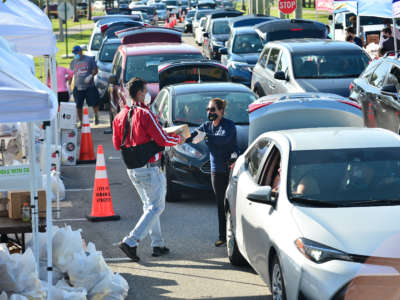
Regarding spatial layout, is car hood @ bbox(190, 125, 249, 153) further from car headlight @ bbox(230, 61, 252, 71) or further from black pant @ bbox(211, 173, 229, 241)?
car headlight @ bbox(230, 61, 252, 71)

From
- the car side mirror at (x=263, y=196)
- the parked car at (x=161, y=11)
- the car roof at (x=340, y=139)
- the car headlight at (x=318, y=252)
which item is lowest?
the parked car at (x=161, y=11)

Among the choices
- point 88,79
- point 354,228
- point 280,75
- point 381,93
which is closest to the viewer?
point 354,228

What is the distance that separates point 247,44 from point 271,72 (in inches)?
320

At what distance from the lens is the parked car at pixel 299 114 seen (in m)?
10.1

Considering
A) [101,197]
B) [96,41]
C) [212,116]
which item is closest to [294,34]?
[96,41]

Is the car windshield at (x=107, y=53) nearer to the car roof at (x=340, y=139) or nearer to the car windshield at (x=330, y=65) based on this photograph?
the car windshield at (x=330, y=65)

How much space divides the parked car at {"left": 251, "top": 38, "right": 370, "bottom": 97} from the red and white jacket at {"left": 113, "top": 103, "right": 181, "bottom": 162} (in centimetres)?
799

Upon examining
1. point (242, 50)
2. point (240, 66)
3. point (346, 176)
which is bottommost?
point (240, 66)

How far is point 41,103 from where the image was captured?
241 inches

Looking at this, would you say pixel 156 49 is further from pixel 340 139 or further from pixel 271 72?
pixel 340 139

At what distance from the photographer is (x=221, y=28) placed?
36781 mm

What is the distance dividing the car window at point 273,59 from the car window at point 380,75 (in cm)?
394

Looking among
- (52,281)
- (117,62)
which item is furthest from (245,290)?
(117,62)

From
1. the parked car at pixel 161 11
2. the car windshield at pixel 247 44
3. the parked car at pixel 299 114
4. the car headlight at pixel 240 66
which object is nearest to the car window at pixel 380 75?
the parked car at pixel 299 114
